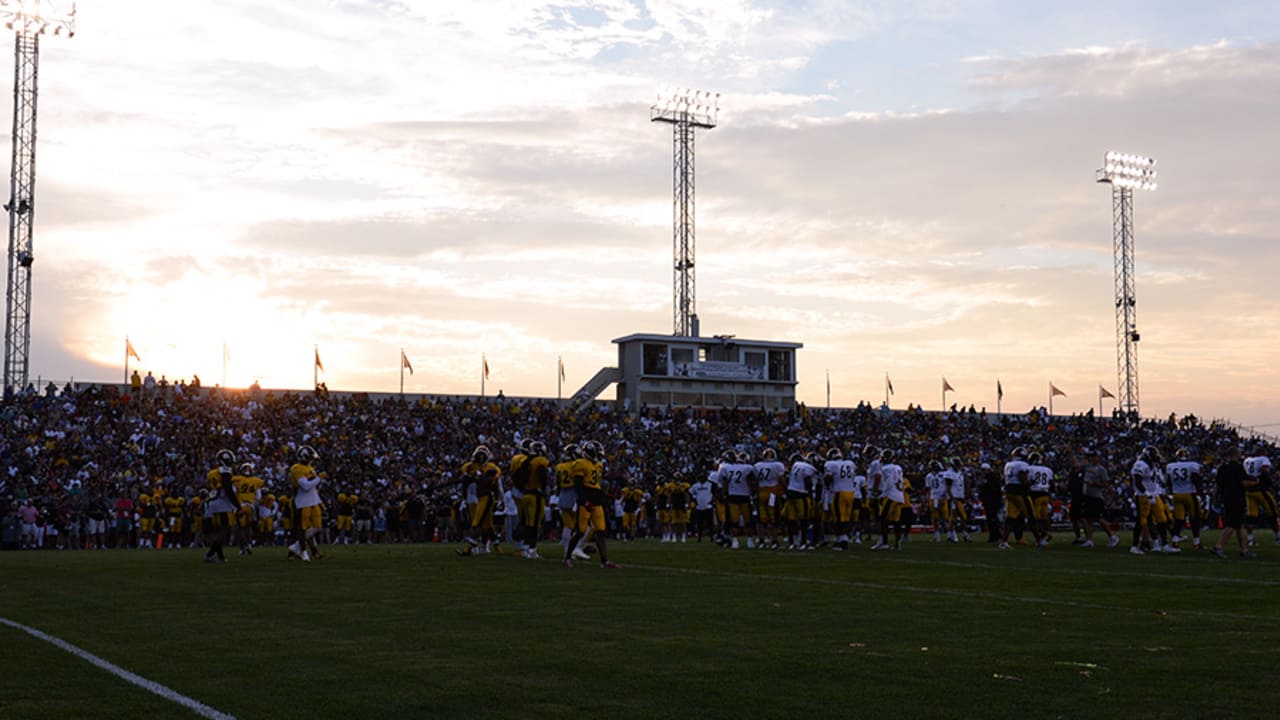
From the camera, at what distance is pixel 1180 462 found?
2681cm

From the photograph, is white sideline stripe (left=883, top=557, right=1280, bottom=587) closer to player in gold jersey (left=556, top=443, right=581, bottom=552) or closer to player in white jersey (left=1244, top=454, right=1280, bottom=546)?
player in gold jersey (left=556, top=443, right=581, bottom=552)

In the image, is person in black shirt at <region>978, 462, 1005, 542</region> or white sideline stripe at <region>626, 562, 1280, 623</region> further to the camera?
person in black shirt at <region>978, 462, 1005, 542</region>

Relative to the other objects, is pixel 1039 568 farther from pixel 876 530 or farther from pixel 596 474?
pixel 876 530

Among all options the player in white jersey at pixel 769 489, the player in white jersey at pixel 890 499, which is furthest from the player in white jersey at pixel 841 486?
the player in white jersey at pixel 769 489

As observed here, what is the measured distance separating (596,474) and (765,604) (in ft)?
26.4

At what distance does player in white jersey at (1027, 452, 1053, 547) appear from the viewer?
30.1 metres

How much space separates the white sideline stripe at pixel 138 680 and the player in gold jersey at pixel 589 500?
417 inches

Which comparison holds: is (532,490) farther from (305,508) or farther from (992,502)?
(992,502)

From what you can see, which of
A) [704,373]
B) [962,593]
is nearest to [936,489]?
[962,593]

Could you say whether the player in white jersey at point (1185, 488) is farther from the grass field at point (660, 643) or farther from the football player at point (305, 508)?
the football player at point (305, 508)

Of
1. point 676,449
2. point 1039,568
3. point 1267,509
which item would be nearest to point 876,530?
point 676,449

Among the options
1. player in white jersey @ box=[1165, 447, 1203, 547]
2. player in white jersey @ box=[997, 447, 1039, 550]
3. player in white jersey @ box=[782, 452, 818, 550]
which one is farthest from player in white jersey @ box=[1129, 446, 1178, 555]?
player in white jersey @ box=[782, 452, 818, 550]

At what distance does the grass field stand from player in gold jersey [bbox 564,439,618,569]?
1633 mm

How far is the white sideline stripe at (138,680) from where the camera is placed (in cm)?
821
